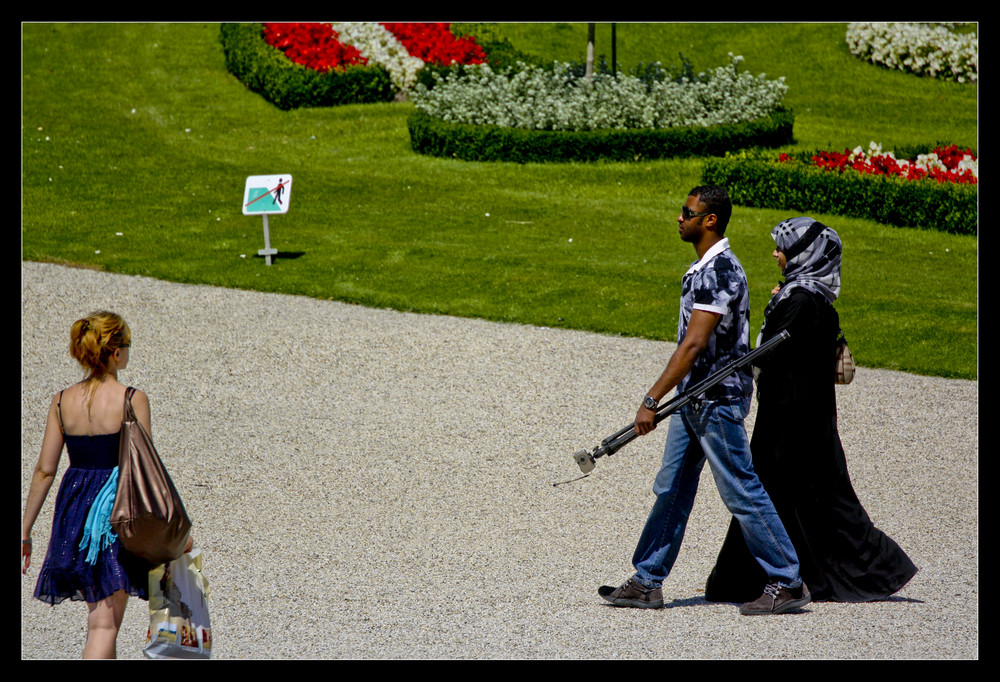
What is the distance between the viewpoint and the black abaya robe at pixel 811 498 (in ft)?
15.9

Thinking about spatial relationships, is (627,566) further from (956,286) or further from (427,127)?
(427,127)

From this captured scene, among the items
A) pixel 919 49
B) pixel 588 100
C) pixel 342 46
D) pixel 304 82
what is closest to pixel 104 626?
pixel 588 100

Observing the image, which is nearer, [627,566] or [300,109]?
[627,566]

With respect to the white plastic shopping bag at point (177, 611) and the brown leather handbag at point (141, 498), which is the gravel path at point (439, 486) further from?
the brown leather handbag at point (141, 498)

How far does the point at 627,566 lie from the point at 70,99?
15820 mm

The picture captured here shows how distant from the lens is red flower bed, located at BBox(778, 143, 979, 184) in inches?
550

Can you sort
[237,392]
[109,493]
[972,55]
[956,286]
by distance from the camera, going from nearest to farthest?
[109,493]
[237,392]
[956,286]
[972,55]

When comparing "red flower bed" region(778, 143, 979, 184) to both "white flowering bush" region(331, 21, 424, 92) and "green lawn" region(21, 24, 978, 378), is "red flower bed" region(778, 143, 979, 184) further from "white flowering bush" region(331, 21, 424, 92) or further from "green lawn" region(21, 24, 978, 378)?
"white flowering bush" region(331, 21, 424, 92)

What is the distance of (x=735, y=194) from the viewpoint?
47.1ft

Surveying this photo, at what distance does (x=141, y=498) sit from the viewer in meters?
3.88

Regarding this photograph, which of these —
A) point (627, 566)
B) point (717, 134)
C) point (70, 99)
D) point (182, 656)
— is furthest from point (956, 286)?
point (70, 99)

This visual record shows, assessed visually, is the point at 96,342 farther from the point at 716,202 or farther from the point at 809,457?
the point at 809,457

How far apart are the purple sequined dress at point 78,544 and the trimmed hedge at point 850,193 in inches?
443

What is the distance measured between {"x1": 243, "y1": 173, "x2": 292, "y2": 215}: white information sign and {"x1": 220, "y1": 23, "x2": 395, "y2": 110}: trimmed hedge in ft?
24.0
